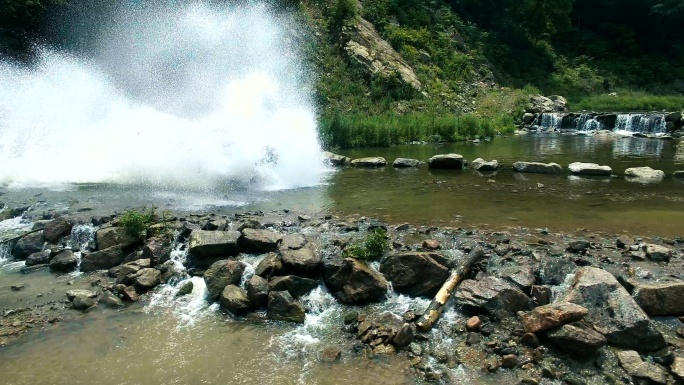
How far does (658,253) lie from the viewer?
9.37 m

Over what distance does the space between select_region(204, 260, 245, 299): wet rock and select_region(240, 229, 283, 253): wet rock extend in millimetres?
903

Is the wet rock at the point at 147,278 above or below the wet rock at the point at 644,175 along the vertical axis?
above

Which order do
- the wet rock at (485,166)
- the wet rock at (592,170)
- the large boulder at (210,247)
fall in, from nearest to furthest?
the large boulder at (210,247) < the wet rock at (592,170) < the wet rock at (485,166)

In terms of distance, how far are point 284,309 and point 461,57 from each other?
149 feet

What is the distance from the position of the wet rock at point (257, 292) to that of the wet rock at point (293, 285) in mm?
164

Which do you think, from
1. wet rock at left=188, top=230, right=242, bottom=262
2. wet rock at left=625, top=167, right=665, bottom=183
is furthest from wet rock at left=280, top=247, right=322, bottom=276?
wet rock at left=625, top=167, right=665, bottom=183

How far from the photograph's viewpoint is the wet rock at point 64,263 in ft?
34.7

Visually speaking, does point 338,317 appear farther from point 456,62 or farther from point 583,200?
point 456,62

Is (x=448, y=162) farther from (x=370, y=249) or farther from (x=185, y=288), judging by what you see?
(x=185, y=288)

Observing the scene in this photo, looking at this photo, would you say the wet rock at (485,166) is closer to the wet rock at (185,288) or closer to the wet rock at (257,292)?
the wet rock at (257,292)

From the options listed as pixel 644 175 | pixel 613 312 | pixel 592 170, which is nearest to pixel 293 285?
pixel 613 312

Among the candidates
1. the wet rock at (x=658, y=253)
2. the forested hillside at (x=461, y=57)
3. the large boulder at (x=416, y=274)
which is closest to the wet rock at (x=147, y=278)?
the large boulder at (x=416, y=274)

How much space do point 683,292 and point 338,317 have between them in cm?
569

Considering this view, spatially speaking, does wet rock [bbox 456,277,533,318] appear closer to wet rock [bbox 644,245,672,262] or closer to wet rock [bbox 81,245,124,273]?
wet rock [bbox 644,245,672,262]
